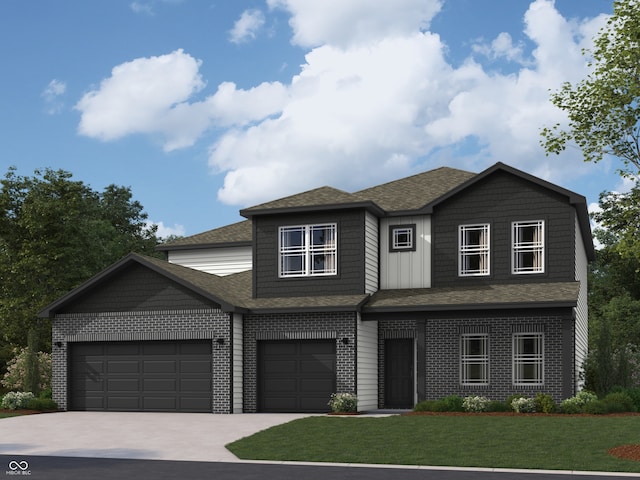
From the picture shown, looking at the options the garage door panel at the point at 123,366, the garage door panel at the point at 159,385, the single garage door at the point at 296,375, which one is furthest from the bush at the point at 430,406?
the garage door panel at the point at 123,366

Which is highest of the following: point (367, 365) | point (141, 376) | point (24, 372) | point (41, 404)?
point (367, 365)

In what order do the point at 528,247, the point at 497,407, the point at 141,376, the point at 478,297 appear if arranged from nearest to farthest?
1. the point at 497,407
2. the point at 478,297
3. the point at 528,247
4. the point at 141,376

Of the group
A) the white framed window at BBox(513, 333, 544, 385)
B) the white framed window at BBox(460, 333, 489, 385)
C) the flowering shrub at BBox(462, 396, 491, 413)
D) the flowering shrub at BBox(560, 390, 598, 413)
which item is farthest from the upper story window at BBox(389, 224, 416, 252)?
the flowering shrub at BBox(560, 390, 598, 413)

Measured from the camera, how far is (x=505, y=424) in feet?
67.4

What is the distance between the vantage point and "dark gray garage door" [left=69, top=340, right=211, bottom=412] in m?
27.1

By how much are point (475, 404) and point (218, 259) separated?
44.8 feet

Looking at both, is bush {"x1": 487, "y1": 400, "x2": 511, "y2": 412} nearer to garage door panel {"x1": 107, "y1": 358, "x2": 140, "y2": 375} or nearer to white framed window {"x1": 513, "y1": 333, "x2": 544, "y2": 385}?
white framed window {"x1": 513, "y1": 333, "x2": 544, "y2": 385}

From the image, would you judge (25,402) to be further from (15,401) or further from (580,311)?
(580,311)

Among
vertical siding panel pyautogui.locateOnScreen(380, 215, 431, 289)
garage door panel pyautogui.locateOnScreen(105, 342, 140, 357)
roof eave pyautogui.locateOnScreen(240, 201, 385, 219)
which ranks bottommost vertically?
garage door panel pyautogui.locateOnScreen(105, 342, 140, 357)

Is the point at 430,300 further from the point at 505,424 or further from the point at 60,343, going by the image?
the point at 60,343

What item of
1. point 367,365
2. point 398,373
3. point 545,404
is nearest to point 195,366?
point 367,365

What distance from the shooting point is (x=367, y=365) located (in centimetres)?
2720

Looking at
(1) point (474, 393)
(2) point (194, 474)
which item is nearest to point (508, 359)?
(1) point (474, 393)

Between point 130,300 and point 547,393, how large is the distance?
13330 millimetres
